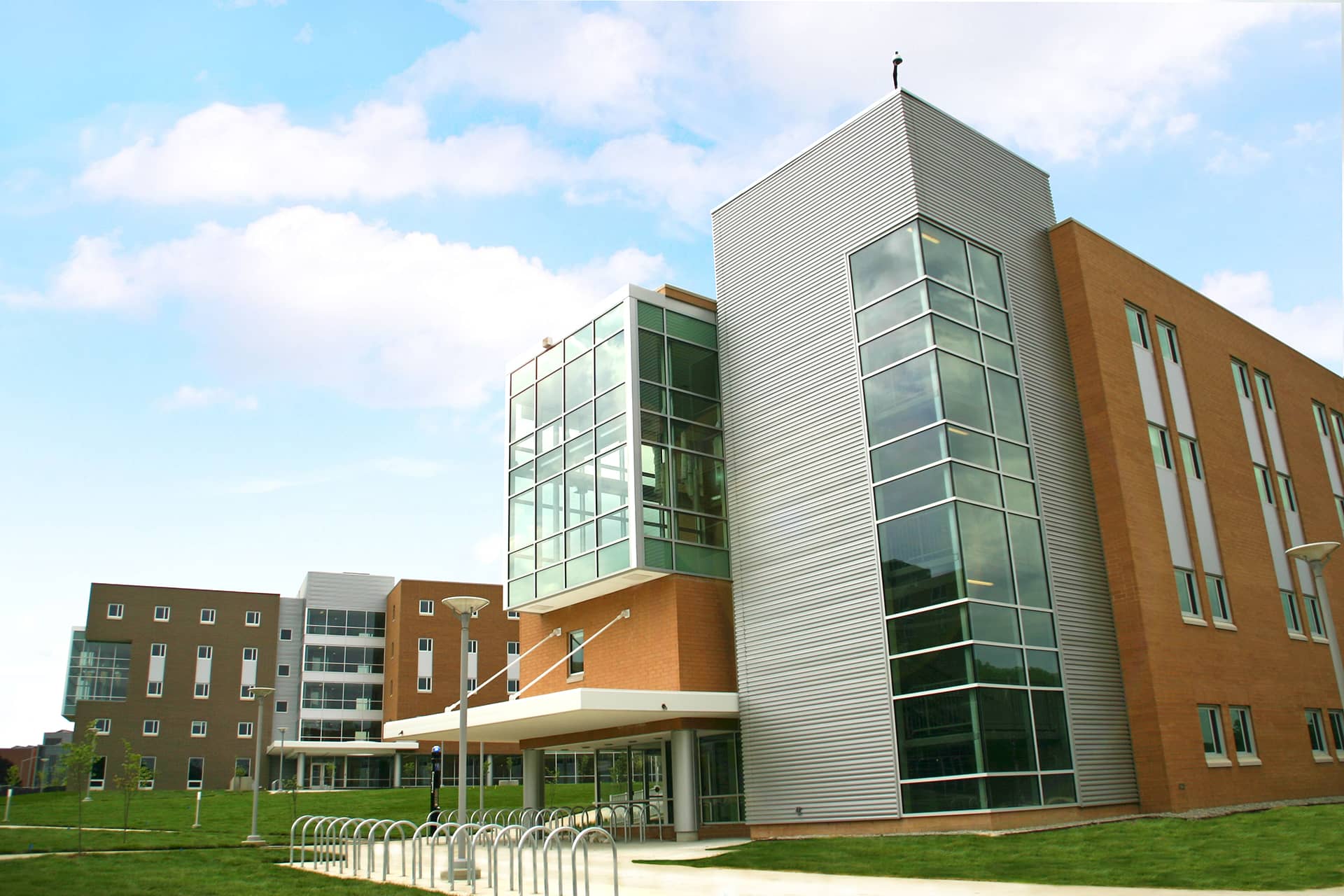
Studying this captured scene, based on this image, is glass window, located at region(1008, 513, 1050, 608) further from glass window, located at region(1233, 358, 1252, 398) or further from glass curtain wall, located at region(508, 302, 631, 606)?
glass window, located at region(1233, 358, 1252, 398)

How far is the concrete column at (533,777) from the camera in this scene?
29.0 m

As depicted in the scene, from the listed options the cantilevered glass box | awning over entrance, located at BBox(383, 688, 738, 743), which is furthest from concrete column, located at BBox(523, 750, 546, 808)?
the cantilevered glass box

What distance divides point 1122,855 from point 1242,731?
1008cm

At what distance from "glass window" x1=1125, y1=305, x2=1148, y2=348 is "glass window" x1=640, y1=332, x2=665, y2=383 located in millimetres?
11591

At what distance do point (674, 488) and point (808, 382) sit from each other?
4.30m

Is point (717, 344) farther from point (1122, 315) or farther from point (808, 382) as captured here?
point (1122, 315)

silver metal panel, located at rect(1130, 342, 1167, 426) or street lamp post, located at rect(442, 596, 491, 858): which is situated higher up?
silver metal panel, located at rect(1130, 342, 1167, 426)

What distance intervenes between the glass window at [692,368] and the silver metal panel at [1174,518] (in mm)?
11044

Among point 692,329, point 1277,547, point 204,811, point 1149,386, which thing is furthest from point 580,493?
point 204,811

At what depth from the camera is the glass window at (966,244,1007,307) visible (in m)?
23.4

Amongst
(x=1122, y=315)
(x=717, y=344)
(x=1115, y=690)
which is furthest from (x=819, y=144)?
(x=1115, y=690)

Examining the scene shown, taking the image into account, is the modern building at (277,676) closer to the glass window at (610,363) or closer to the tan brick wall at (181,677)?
the tan brick wall at (181,677)

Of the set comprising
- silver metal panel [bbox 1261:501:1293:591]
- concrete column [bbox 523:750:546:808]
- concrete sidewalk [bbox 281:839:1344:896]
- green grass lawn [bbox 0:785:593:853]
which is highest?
silver metal panel [bbox 1261:501:1293:591]

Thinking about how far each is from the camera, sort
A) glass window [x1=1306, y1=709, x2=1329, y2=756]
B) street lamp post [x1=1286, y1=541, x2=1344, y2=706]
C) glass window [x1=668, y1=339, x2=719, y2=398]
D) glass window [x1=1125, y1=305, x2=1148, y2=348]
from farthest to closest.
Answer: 1. glass window [x1=668, y1=339, x2=719, y2=398]
2. glass window [x1=1125, y1=305, x2=1148, y2=348]
3. glass window [x1=1306, y1=709, x2=1329, y2=756]
4. street lamp post [x1=1286, y1=541, x2=1344, y2=706]
